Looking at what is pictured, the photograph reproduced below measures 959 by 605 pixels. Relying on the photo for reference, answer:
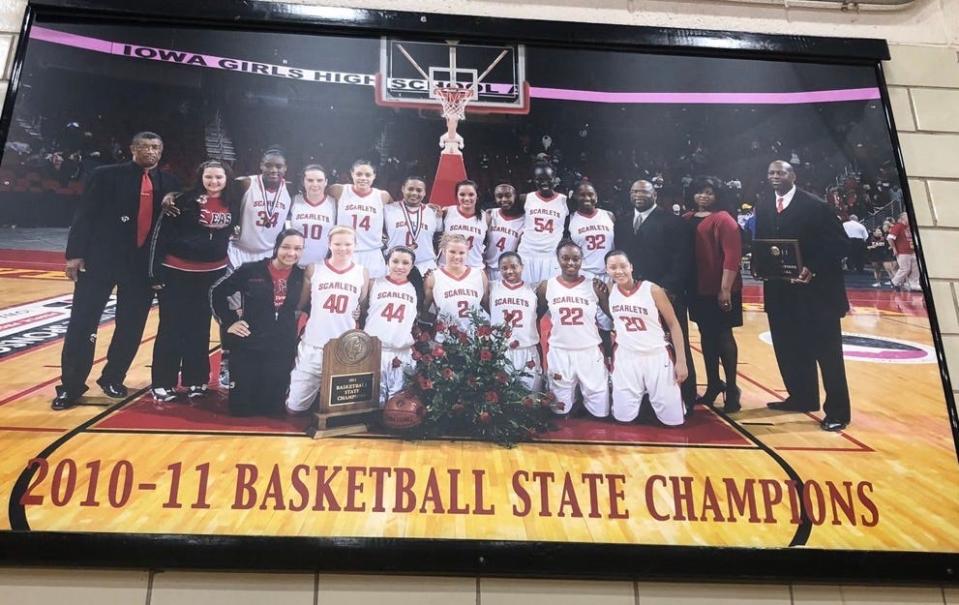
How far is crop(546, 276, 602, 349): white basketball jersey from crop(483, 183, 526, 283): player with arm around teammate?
0.16m

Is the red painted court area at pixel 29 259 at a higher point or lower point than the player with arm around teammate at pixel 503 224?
lower

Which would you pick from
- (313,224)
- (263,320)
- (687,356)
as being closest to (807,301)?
(687,356)

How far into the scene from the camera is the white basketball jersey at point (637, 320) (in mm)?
1569

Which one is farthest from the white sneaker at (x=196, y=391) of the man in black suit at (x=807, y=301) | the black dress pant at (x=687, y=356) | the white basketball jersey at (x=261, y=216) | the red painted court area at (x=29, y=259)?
the man in black suit at (x=807, y=301)

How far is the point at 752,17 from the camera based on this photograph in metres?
1.85

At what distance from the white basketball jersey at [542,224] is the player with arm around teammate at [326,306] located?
1.52 feet

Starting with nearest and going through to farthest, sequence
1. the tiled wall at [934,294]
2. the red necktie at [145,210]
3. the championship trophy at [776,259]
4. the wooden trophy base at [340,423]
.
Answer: the tiled wall at [934,294] < the wooden trophy base at [340,423] < the red necktie at [145,210] < the championship trophy at [776,259]

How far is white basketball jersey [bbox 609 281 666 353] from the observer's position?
61.8 inches

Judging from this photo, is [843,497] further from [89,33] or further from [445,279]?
[89,33]

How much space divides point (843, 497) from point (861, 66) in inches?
52.3

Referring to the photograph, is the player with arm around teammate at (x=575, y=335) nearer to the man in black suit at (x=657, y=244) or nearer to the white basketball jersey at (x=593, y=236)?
the white basketball jersey at (x=593, y=236)

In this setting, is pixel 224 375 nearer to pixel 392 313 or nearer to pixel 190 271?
pixel 190 271

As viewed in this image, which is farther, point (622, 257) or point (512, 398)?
point (622, 257)

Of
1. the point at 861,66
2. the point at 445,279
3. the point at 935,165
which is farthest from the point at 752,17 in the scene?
the point at 445,279
